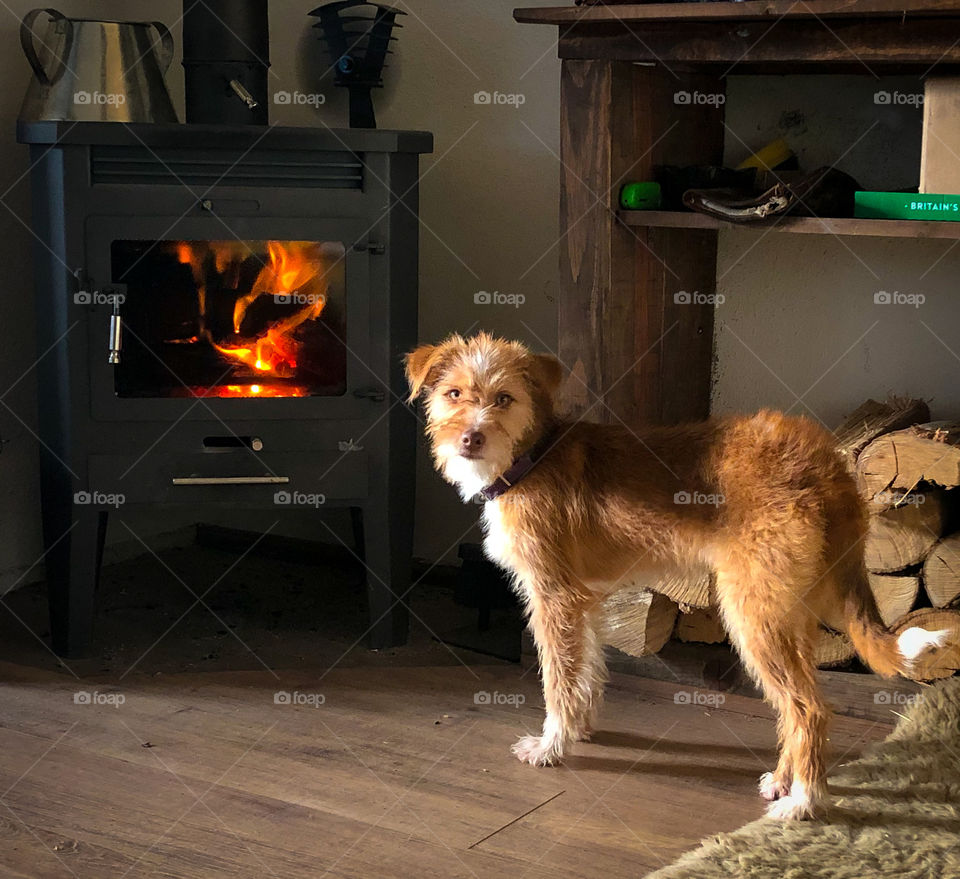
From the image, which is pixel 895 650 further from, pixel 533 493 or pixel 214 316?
pixel 214 316

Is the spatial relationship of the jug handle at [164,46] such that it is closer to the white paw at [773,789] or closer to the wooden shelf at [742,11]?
the wooden shelf at [742,11]

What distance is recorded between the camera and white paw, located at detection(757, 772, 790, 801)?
2.42 meters

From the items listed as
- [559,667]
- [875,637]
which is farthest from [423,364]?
[875,637]

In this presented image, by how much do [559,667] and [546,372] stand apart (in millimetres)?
599

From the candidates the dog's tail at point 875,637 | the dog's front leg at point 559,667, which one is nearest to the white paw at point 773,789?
the dog's tail at point 875,637

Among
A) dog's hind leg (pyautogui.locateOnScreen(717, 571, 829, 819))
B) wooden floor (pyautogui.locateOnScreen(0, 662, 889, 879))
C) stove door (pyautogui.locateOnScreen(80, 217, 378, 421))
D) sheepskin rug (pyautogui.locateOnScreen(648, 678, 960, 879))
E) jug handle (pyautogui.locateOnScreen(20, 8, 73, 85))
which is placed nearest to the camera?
sheepskin rug (pyautogui.locateOnScreen(648, 678, 960, 879))

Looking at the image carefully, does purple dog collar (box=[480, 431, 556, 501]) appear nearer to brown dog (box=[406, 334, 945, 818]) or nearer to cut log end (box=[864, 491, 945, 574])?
brown dog (box=[406, 334, 945, 818])

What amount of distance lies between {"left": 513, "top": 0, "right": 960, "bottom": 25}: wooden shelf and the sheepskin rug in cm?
140

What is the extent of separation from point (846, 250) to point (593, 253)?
69cm

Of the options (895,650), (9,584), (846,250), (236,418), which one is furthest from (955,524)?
(9,584)

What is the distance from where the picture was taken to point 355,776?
99.0 inches

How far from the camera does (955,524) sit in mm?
2666

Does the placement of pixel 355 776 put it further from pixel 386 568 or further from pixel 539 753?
pixel 386 568

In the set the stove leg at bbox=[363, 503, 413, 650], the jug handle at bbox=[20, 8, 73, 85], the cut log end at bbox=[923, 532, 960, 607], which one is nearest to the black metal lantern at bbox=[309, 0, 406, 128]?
the jug handle at bbox=[20, 8, 73, 85]
